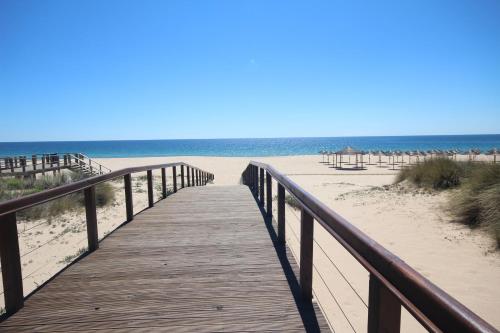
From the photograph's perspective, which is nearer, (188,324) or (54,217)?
(188,324)

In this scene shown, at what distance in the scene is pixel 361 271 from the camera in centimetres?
501

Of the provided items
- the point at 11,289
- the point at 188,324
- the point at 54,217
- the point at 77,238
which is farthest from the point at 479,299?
the point at 54,217

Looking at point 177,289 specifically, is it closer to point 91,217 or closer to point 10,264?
point 10,264

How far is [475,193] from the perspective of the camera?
Result: 6914 mm

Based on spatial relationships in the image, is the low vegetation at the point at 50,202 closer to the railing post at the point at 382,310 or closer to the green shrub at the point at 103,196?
the green shrub at the point at 103,196

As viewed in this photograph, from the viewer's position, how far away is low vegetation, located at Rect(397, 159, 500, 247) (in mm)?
5992

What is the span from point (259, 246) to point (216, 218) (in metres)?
1.66

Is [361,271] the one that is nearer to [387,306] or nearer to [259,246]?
[259,246]

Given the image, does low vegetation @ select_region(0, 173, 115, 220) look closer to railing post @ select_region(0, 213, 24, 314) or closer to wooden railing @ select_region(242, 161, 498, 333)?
railing post @ select_region(0, 213, 24, 314)

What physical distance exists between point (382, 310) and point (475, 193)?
7.14m

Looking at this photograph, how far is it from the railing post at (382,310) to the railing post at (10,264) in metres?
2.46

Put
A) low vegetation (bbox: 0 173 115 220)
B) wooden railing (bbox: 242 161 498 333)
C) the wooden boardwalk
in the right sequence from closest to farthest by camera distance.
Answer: wooden railing (bbox: 242 161 498 333) → the wooden boardwalk → low vegetation (bbox: 0 173 115 220)

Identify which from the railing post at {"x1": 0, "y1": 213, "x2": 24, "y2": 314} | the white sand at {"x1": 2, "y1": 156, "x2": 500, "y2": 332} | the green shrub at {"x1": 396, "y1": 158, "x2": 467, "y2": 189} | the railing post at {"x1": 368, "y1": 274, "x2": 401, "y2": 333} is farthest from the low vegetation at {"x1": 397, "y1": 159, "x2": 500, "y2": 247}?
the railing post at {"x1": 0, "y1": 213, "x2": 24, "y2": 314}

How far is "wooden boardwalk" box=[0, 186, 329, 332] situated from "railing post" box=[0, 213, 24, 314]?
0.33ft
